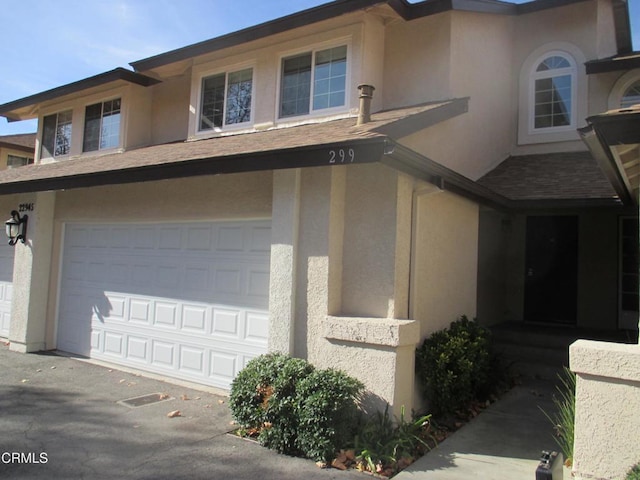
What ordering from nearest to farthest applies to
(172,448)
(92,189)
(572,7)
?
(172,448) < (92,189) < (572,7)

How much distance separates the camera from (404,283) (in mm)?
6059

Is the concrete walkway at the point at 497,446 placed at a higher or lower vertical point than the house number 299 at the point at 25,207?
lower

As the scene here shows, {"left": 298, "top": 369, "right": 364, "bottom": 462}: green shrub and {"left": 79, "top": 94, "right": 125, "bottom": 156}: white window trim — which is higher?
{"left": 79, "top": 94, "right": 125, "bottom": 156}: white window trim

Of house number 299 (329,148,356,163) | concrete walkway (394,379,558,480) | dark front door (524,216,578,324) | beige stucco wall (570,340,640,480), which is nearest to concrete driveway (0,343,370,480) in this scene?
concrete walkway (394,379,558,480)

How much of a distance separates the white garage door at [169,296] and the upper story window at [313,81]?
2.79m

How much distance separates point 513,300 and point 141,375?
7938mm

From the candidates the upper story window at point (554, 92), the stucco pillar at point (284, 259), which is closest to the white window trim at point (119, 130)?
the stucco pillar at point (284, 259)

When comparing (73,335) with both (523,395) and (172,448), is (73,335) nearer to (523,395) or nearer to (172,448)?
(172,448)

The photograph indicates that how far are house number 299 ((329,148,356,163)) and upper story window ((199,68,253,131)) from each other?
4718mm

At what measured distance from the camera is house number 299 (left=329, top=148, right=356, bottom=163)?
17.5 feet

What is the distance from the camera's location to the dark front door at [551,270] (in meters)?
10.7

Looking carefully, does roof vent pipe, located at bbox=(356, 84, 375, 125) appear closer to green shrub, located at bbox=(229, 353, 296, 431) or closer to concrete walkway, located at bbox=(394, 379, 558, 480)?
green shrub, located at bbox=(229, 353, 296, 431)

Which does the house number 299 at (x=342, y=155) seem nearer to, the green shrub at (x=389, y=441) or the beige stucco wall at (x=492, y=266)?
the green shrub at (x=389, y=441)

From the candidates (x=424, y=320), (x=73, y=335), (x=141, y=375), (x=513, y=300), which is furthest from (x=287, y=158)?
(x=513, y=300)
